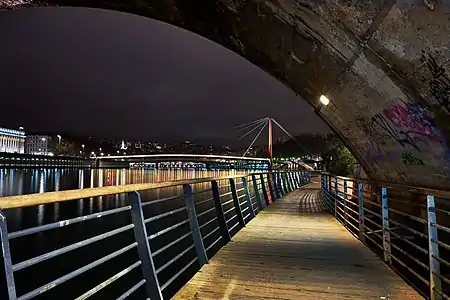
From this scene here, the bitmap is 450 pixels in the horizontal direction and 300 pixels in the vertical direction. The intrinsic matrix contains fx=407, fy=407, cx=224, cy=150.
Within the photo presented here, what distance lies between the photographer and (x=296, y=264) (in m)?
5.64

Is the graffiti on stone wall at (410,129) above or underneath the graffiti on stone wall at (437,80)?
underneath

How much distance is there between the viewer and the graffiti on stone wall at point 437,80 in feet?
19.2

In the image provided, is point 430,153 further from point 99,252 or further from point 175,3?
point 99,252

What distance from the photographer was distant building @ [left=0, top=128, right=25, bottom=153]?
465 feet

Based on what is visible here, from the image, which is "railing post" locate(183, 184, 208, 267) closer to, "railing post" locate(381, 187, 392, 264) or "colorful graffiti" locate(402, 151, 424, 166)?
"railing post" locate(381, 187, 392, 264)

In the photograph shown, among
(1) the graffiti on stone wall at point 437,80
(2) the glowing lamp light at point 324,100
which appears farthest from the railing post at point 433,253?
(2) the glowing lamp light at point 324,100

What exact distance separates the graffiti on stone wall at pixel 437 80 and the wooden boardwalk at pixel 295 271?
2620mm

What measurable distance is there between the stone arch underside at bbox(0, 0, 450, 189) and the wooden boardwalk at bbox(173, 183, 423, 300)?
239 cm

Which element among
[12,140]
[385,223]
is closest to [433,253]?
[385,223]

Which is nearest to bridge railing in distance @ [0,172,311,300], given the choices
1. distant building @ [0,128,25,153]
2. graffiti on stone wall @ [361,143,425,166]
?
graffiti on stone wall @ [361,143,425,166]

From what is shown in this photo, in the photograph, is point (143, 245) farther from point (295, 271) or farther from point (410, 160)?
point (410, 160)

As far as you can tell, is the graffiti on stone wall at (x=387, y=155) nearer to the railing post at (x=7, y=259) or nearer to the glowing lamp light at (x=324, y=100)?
the glowing lamp light at (x=324, y=100)

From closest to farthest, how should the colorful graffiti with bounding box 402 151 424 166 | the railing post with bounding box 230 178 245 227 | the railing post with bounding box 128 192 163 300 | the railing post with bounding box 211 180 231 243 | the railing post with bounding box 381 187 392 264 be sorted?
the railing post with bounding box 128 192 163 300 < the railing post with bounding box 381 187 392 264 < the railing post with bounding box 211 180 231 243 < the railing post with bounding box 230 178 245 227 < the colorful graffiti with bounding box 402 151 424 166

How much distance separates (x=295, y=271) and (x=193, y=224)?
1445 millimetres
